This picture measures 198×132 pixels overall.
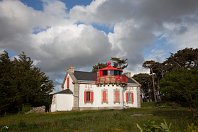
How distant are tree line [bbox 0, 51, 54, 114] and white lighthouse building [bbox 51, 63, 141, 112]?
10.7 ft

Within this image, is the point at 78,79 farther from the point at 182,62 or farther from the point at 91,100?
the point at 182,62

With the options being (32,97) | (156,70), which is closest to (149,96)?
(156,70)

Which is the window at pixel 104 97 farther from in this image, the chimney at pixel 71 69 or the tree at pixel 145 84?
the tree at pixel 145 84

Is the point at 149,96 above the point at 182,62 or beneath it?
beneath

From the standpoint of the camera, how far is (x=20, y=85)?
4012cm

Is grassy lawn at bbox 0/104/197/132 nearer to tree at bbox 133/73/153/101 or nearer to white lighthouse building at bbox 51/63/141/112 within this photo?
white lighthouse building at bbox 51/63/141/112

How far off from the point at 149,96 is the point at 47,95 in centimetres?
3881

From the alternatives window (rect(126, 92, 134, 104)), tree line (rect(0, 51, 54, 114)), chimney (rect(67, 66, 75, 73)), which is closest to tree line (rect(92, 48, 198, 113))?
window (rect(126, 92, 134, 104))

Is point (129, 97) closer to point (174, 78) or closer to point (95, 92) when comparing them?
point (95, 92)

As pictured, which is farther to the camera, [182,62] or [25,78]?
[182,62]

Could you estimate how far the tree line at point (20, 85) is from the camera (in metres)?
38.4

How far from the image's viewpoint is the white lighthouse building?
1794 inches

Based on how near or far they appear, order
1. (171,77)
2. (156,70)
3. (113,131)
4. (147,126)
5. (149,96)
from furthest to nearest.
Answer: (149,96), (156,70), (171,77), (113,131), (147,126)

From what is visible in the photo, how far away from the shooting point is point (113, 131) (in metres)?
14.7
